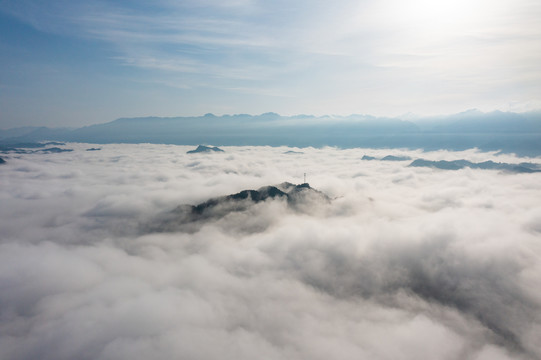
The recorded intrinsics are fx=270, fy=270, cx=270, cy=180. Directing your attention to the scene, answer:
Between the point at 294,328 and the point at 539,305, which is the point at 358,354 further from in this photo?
the point at 539,305

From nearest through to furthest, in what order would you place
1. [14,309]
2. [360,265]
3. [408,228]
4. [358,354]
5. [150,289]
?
[358,354] → [14,309] → [150,289] → [360,265] → [408,228]

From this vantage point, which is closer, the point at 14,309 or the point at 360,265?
the point at 14,309

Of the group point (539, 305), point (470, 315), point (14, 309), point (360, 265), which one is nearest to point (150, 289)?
point (14, 309)

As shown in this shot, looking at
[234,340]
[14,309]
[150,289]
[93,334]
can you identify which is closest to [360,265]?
[234,340]

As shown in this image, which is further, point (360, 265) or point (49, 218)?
point (49, 218)

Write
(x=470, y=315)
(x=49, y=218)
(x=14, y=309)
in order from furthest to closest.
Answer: (x=49, y=218), (x=470, y=315), (x=14, y=309)

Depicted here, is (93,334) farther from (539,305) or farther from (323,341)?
(539,305)

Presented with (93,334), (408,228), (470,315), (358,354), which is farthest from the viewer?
(408,228)

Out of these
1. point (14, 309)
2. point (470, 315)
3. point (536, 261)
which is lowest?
point (470, 315)

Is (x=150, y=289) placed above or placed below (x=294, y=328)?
above
